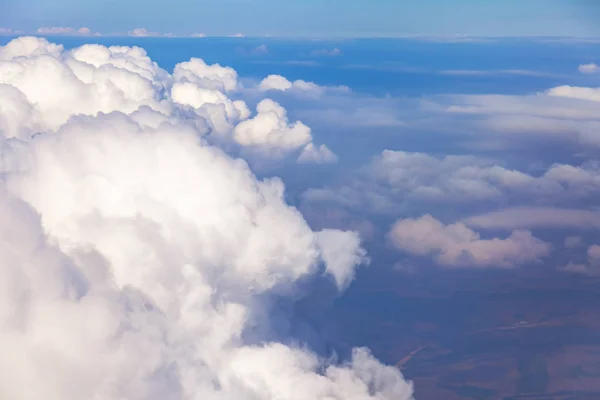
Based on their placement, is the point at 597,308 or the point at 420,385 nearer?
the point at 420,385

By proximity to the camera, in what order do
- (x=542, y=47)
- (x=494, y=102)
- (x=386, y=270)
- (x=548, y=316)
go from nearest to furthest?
(x=548, y=316), (x=386, y=270), (x=494, y=102), (x=542, y=47)

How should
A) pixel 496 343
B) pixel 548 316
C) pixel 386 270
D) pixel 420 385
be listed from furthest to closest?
pixel 386 270
pixel 548 316
pixel 496 343
pixel 420 385

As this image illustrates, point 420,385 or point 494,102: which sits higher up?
point 494,102

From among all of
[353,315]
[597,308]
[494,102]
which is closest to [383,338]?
[353,315]

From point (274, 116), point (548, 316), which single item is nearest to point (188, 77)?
point (274, 116)

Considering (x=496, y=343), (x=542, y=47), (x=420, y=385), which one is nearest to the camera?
(x=420, y=385)

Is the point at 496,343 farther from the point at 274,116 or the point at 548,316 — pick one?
the point at 274,116

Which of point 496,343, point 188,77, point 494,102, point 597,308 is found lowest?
point 496,343

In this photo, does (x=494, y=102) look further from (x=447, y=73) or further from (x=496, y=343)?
(x=496, y=343)

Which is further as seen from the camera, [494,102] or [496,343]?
[494,102]
